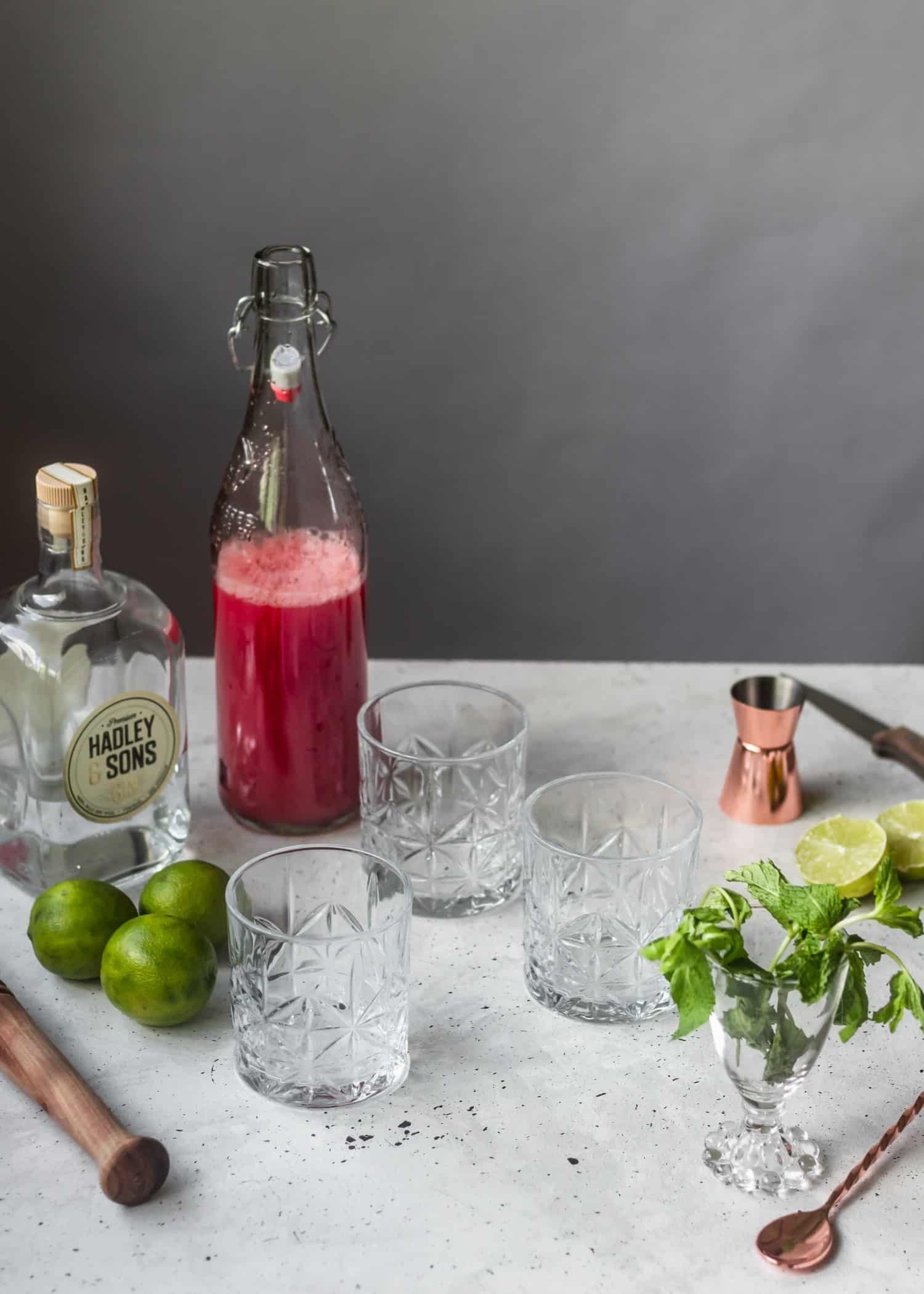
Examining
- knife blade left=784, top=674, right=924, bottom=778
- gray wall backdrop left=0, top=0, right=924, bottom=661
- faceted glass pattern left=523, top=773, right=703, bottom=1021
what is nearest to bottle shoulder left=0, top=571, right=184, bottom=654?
faceted glass pattern left=523, top=773, right=703, bottom=1021

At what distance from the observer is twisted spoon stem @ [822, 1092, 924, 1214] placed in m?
0.86

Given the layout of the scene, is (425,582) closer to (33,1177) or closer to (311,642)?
(311,642)

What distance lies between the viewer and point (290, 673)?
1.20 m

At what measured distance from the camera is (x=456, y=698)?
48.8 inches

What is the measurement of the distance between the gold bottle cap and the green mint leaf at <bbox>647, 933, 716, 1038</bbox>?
20.6 inches

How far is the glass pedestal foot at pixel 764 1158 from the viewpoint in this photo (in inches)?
34.5

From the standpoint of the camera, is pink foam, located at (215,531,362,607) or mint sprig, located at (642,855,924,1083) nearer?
mint sprig, located at (642,855,924,1083)

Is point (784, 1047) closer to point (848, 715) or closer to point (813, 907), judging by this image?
point (813, 907)

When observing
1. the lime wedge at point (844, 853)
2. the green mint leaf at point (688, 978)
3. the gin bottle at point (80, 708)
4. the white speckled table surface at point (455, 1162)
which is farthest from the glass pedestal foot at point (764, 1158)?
the gin bottle at point (80, 708)

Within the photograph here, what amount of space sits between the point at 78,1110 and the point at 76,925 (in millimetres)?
163

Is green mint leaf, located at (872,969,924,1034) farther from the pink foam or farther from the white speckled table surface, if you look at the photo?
the pink foam

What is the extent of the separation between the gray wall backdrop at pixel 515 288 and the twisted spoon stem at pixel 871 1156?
1.60 meters

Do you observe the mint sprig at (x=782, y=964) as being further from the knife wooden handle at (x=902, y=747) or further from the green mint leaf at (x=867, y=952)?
the knife wooden handle at (x=902, y=747)

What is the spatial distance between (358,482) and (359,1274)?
1.71m
